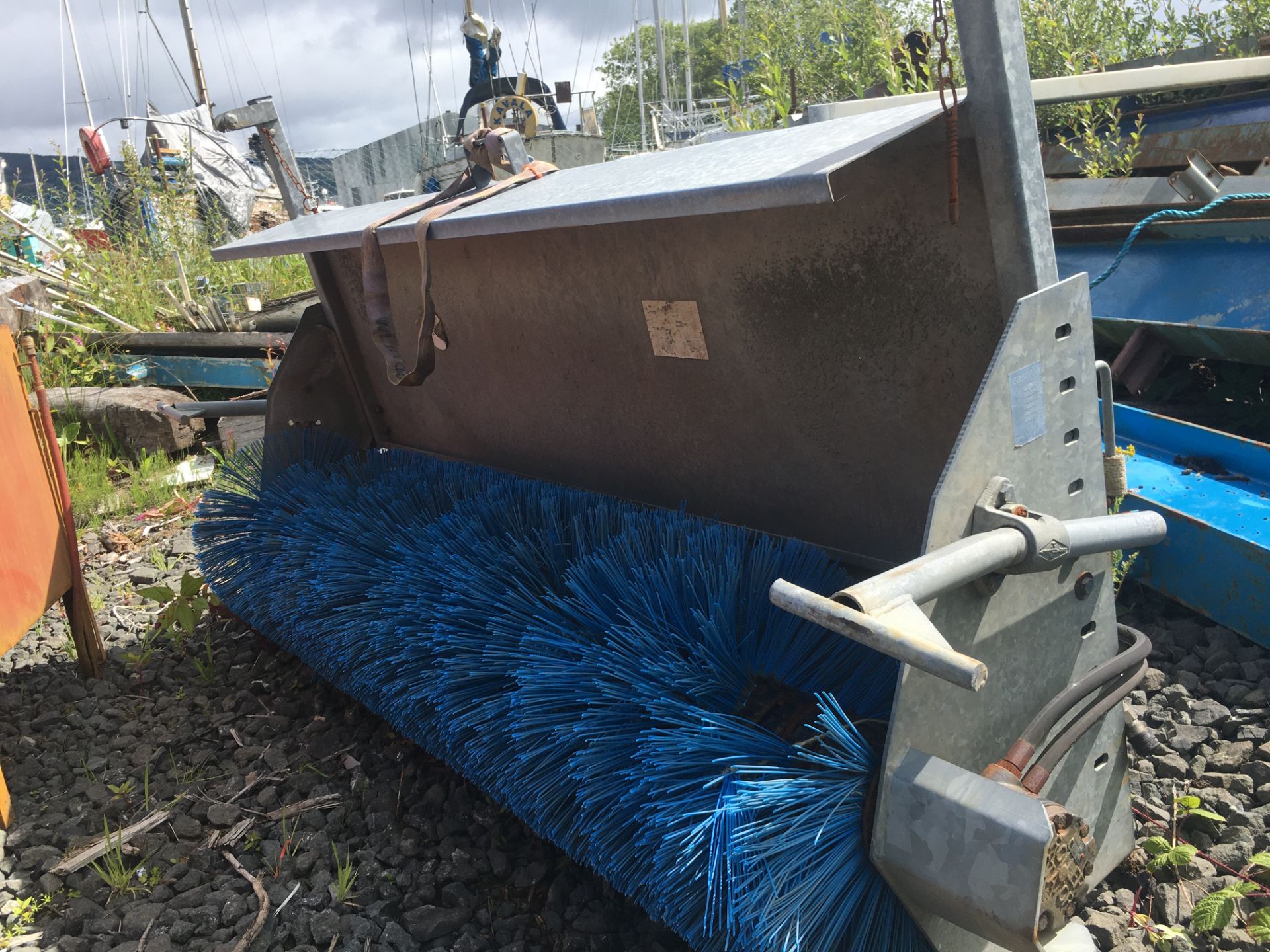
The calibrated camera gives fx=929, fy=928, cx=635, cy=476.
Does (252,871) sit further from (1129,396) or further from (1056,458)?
(1129,396)

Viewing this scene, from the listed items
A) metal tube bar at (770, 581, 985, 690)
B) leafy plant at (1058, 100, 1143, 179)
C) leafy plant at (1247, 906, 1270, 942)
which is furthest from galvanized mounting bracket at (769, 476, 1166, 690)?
leafy plant at (1058, 100, 1143, 179)

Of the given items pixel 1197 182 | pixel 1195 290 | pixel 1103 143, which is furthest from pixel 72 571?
pixel 1103 143

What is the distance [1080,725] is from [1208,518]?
115cm

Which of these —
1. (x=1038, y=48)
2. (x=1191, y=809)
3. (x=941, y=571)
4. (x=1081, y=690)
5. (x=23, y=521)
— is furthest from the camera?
(x=1038, y=48)

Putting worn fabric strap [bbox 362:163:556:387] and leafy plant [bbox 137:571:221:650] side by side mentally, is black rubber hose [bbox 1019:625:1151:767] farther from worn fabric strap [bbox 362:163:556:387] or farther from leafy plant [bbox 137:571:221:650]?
leafy plant [bbox 137:571:221:650]

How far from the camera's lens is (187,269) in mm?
7719

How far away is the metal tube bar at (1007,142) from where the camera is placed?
1.30 meters

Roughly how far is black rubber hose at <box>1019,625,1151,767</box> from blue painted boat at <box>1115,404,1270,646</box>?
2.59 feet

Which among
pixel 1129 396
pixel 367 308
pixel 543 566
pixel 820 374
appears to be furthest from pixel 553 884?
pixel 1129 396

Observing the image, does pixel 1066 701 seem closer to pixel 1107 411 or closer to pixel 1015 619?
pixel 1015 619

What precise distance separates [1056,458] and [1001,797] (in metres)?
0.53

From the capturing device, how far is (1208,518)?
233 cm

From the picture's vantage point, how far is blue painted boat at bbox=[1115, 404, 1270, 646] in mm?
2199

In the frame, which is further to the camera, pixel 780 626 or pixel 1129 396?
pixel 1129 396
